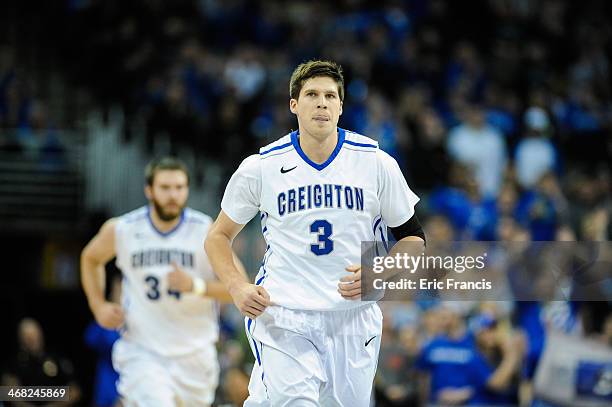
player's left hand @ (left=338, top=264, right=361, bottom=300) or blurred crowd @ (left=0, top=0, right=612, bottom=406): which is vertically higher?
blurred crowd @ (left=0, top=0, right=612, bottom=406)

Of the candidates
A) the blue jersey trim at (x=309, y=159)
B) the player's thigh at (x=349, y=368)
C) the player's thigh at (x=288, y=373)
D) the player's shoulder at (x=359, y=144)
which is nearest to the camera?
the player's thigh at (x=288, y=373)

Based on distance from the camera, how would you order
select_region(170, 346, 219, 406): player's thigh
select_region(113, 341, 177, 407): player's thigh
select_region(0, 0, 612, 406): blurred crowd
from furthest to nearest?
1. select_region(0, 0, 612, 406): blurred crowd
2. select_region(170, 346, 219, 406): player's thigh
3. select_region(113, 341, 177, 407): player's thigh

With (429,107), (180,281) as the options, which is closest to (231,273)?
(180,281)

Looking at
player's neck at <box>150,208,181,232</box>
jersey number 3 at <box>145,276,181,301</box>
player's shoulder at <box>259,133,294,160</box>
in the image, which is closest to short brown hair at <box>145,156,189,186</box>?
player's neck at <box>150,208,181,232</box>

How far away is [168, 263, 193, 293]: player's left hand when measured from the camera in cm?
952

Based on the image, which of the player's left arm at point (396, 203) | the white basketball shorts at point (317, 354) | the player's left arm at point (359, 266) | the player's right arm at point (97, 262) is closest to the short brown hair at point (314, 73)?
the player's left arm at point (396, 203)

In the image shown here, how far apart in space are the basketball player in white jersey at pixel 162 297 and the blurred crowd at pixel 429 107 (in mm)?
3081

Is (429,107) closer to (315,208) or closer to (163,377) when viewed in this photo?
(163,377)

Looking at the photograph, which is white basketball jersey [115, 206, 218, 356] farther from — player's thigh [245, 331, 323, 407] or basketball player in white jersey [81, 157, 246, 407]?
player's thigh [245, 331, 323, 407]

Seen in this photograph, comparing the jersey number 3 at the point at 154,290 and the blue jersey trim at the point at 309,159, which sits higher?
the blue jersey trim at the point at 309,159

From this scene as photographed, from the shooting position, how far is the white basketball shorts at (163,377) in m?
9.53

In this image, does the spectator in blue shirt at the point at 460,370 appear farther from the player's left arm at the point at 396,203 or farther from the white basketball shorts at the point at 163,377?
the player's left arm at the point at 396,203

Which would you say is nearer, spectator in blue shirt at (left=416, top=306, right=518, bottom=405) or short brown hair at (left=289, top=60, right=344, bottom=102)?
short brown hair at (left=289, top=60, right=344, bottom=102)

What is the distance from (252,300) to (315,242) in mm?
A: 565
